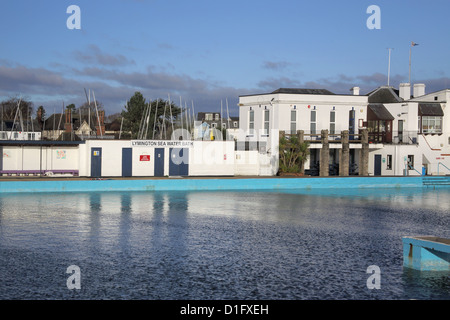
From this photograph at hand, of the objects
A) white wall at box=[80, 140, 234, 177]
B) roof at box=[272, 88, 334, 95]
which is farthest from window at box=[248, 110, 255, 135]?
white wall at box=[80, 140, 234, 177]

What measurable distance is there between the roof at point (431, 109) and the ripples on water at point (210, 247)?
Answer: 2340cm

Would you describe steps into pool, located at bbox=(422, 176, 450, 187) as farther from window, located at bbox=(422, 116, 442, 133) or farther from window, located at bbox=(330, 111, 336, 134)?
window, located at bbox=(330, 111, 336, 134)

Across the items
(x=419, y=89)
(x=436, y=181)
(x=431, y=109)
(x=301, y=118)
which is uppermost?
(x=419, y=89)

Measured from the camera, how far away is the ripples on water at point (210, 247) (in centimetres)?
1334

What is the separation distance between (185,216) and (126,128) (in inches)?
2317

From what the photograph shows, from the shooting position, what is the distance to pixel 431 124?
2117 inches

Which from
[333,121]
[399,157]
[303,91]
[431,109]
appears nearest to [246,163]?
[303,91]

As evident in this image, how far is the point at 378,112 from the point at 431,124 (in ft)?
19.5

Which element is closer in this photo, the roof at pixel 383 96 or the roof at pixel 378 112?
the roof at pixel 378 112

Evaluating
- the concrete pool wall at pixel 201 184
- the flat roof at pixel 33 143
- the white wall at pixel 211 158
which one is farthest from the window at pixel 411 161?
the flat roof at pixel 33 143

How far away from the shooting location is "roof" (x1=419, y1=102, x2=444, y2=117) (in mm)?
53469

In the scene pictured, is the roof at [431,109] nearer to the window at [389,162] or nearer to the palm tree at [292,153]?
the window at [389,162]

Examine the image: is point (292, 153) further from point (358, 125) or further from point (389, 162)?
point (389, 162)

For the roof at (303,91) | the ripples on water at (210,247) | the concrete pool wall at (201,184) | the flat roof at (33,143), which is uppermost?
the roof at (303,91)
